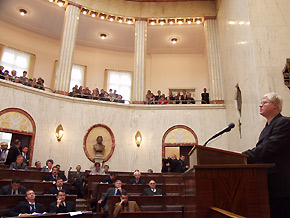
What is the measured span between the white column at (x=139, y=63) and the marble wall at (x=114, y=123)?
2.22 feet

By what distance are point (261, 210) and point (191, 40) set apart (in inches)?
583

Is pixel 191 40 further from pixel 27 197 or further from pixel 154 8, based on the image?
pixel 27 197

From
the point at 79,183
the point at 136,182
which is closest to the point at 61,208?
the point at 136,182

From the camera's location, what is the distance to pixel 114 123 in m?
11.8

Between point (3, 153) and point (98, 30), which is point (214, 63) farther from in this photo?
point (3, 153)

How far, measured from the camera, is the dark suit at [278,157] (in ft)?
7.22

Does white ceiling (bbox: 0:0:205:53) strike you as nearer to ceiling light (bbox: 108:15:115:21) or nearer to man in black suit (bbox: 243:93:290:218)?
ceiling light (bbox: 108:15:115:21)

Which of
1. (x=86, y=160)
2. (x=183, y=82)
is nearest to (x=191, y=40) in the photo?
(x=183, y=82)

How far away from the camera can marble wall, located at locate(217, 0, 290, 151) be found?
7.22 meters

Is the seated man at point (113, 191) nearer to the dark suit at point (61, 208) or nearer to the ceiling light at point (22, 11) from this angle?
the dark suit at point (61, 208)

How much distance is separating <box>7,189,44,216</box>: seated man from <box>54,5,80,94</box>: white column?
6489 mm

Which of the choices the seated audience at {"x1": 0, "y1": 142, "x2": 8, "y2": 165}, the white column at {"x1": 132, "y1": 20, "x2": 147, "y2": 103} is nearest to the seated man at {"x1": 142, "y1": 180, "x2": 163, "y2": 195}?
the seated audience at {"x1": 0, "y1": 142, "x2": 8, "y2": 165}

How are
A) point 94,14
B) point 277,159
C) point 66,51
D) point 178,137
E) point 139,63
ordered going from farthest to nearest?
point 94,14, point 139,63, point 66,51, point 178,137, point 277,159

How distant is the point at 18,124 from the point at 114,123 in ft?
12.3
